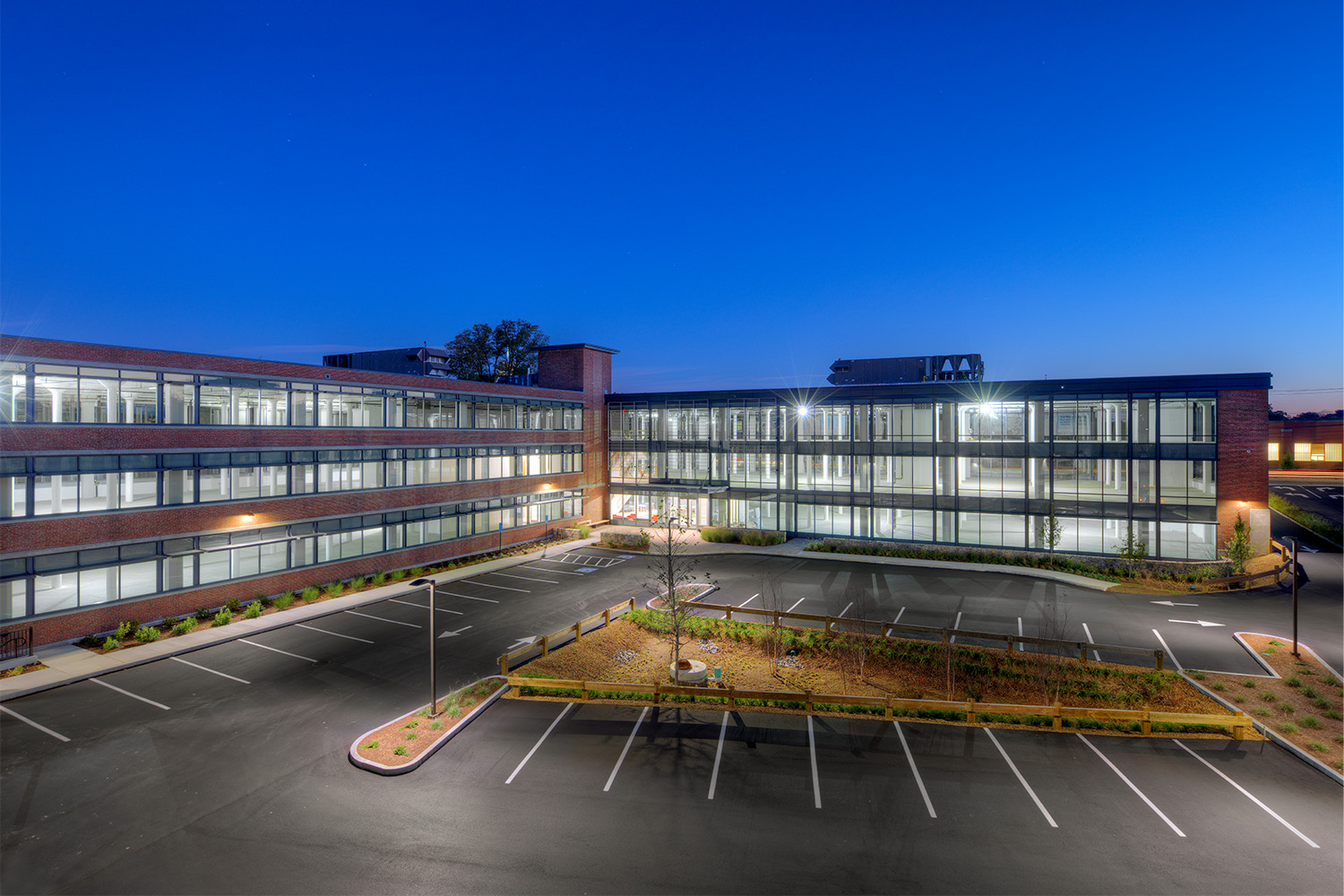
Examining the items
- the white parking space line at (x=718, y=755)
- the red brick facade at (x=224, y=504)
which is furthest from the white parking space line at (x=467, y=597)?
the white parking space line at (x=718, y=755)

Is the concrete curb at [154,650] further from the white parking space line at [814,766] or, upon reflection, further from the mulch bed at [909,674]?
the white parking space line at [814,766]

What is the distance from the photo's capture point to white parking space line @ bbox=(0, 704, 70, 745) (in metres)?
14.5

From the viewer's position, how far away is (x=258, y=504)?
84.8 ft

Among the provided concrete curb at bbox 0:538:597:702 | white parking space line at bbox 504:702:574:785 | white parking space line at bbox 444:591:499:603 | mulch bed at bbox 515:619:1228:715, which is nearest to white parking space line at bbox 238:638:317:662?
concrete curb at bbox 0:538:597:702

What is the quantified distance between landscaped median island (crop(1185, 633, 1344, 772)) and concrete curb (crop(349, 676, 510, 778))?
19455 mm

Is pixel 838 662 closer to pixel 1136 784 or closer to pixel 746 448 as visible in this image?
pixel 1136 784

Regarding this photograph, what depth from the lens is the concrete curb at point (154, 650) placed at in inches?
695

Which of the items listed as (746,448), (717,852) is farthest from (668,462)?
(717,852)

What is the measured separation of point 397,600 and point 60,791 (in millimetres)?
14667

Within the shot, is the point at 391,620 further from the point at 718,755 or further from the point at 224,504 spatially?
the point at 718,755

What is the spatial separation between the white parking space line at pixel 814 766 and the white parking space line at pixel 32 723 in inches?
680

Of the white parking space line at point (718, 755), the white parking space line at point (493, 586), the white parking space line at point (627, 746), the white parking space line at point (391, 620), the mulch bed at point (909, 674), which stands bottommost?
the white parking space line at point (627, 746)

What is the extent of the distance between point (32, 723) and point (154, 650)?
525cm

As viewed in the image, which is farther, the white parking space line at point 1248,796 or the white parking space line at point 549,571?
the white parking space line at point 549,571
